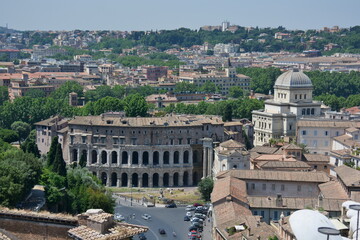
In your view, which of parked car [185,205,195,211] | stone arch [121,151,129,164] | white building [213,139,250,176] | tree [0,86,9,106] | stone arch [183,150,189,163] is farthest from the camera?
tree [0,86,9,106]

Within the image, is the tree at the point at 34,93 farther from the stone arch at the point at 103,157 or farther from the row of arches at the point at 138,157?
the stone arch at the point at 103,157

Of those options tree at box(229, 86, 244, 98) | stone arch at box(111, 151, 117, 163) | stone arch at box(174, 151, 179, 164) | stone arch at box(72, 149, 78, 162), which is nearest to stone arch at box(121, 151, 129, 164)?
stone arch at box(111, 151, 117, 163)

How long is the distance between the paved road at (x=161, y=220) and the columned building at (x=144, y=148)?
11.3m

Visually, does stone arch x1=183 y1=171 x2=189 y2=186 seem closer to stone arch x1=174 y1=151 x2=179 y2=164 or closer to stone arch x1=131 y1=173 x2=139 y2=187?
stone arch x1=174 y1=151 x2=179 y2=164

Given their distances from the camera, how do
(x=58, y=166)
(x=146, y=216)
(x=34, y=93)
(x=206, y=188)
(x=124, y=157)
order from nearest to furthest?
(x=58, y=166), (x=146, y=216), (x=206, y=188), (x=124, y=157), (x=34, y=93)

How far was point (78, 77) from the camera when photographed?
7761 inches

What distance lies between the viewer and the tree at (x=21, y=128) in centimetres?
11654

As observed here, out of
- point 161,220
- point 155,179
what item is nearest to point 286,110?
point 155,179

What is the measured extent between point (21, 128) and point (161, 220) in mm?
52429

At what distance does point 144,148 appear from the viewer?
89.5 m

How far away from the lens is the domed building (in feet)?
325

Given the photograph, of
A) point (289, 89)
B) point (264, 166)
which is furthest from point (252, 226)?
point (289, 89)

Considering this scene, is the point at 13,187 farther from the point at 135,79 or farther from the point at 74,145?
the point at 135,79

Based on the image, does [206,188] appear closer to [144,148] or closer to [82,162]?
[144,148]
